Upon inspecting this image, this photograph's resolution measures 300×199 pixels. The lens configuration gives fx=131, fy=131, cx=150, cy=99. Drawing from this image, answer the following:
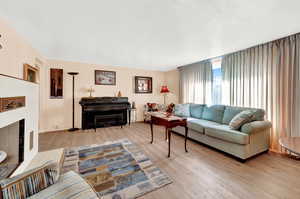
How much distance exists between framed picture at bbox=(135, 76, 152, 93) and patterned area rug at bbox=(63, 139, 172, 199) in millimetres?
3019

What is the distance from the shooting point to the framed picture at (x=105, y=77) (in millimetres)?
4758

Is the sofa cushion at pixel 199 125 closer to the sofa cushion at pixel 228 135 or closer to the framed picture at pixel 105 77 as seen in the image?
the sofa cushion at pixel 228 135

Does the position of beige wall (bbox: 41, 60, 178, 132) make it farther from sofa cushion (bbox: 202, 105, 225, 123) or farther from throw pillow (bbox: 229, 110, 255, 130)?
throw pillow (bbox: 229, 110, 255, 130)

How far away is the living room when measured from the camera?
1585 millimetres

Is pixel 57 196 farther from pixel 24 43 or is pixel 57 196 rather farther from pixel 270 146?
pixel 270 146

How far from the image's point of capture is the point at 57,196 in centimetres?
92

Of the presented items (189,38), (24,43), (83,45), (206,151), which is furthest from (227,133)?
(24,43)

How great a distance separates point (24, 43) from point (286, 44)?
518cm

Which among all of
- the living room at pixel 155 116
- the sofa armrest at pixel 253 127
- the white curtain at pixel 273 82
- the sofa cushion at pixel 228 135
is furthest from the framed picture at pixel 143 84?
the sofa armrest at pixel 253 127

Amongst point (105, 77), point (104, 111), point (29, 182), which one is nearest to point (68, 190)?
point (29, 182)

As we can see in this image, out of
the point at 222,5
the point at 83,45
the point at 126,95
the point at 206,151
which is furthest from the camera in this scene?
the point at 126,95

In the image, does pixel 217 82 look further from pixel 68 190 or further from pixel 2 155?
pixel 2 155

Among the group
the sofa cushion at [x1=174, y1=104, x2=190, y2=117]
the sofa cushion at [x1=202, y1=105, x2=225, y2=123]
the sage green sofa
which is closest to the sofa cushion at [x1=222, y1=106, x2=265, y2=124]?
the sage green sofa

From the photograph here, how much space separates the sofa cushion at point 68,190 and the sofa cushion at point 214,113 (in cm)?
325
